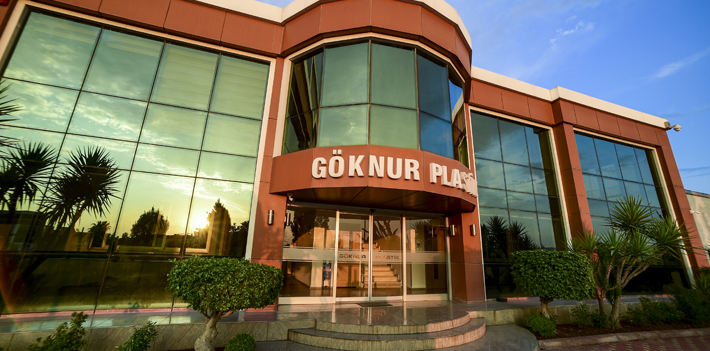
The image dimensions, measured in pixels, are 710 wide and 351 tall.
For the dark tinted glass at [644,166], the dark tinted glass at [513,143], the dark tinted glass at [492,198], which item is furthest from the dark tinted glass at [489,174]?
the dark tinted glass at [644,166]

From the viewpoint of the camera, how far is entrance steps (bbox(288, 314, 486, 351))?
5.91 m

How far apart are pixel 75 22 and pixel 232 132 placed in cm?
582

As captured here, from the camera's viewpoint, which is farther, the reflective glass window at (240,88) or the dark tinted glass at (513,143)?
the dark tinted glass at (513,143)

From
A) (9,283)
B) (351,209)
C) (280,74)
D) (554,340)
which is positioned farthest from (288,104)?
(554,340)

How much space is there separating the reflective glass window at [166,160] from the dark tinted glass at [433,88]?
749 centimetres

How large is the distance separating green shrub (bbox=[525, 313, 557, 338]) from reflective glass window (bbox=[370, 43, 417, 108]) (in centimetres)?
697

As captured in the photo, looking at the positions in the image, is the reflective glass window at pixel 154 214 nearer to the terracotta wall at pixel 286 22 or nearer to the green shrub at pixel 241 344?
the green shrub at pixel 241 344

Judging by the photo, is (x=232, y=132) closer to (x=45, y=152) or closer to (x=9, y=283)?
(x=45, y=152)

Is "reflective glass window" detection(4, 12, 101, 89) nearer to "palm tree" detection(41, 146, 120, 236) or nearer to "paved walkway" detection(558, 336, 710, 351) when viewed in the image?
"palm tree" detection(41, 146, 120, 236)

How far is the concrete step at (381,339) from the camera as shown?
232 inches

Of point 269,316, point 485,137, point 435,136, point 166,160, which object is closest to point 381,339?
point 269,316

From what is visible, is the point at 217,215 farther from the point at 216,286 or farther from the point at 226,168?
the point at 216,286

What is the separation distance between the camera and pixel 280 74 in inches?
400

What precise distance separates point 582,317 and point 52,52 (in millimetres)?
17783
